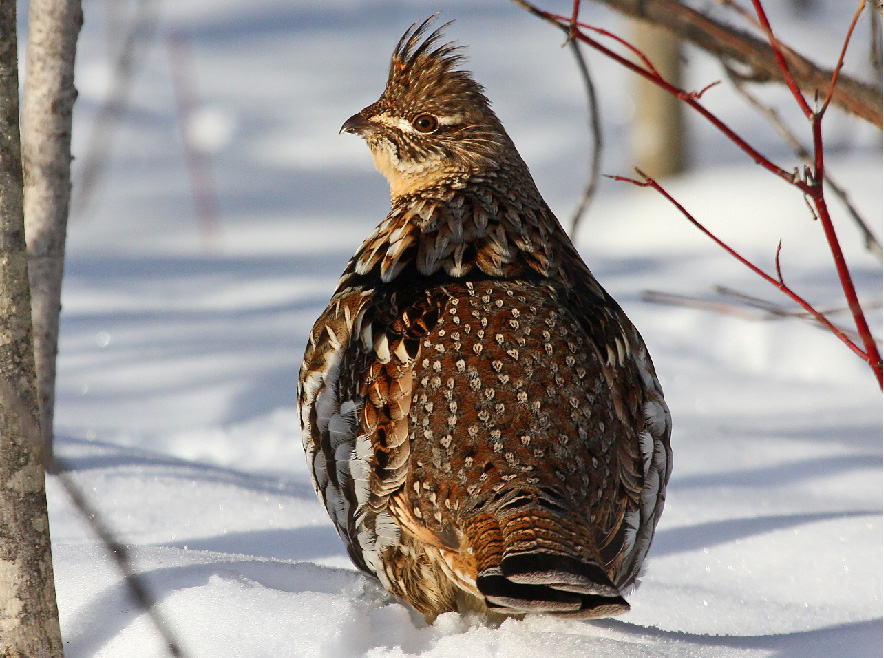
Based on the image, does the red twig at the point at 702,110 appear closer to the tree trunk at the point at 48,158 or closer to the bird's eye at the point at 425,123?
the bird's eye at the point at 425,123

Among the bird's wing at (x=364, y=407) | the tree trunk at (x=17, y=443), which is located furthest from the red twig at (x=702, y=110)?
the tree trunk at (x=17, y=443)

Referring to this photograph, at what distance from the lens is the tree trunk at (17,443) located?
1.62 m

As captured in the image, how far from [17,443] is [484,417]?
2.87 ft

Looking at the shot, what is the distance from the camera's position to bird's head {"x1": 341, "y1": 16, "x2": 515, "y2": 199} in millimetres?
2674

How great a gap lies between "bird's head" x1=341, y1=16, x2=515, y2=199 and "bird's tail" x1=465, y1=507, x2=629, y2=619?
3.68ft

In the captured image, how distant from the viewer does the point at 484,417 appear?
1.99m

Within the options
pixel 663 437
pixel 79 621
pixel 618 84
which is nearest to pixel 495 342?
pixel 663 437

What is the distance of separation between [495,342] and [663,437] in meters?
0.54

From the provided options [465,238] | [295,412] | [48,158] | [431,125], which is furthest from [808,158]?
[295,412]

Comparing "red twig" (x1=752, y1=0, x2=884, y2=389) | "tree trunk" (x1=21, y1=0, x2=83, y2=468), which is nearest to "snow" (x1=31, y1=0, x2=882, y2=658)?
"tree trunk" (x1=21, y1=0, x2=83, y2=468)

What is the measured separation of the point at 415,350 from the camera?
213cm

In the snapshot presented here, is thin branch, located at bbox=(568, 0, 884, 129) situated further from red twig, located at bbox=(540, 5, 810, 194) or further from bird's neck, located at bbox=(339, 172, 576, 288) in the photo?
bird's neck, located at bbox=(339, 172, 576, 288)

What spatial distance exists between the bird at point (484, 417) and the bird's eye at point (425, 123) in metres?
0.24

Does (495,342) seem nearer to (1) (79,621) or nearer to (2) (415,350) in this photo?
(2) (415,350)
